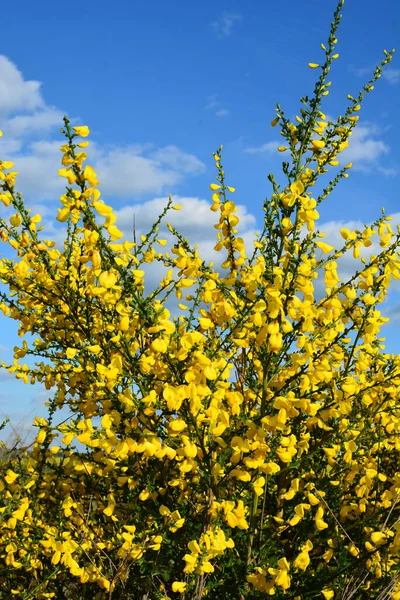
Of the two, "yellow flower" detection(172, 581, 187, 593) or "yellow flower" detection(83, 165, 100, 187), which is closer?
"yellow flower" detection(83, 165, 100, 187)

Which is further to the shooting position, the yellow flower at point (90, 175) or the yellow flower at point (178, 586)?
the yellow flower at point (178, 586)

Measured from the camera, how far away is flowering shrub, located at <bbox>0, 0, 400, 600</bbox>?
252cm

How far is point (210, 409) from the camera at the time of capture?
244 centimetres

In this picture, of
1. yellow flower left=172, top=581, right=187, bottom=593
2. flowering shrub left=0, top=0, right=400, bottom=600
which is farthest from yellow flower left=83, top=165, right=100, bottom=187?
yellow flower left=172, top=581, right=187, bottom=593

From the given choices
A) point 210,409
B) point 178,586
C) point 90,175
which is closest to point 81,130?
point 90,175

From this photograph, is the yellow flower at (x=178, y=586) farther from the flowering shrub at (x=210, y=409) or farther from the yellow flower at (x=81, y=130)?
the yellow flower at (x=81, y=130)

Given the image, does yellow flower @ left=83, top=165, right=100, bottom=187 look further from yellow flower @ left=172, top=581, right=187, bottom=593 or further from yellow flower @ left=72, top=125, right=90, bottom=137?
yellow flower @ left=172, top=581, right=187, bottom=593

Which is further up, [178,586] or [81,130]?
[81,130]

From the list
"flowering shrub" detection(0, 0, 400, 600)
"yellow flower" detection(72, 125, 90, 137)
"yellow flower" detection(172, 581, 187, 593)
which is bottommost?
"yellow flower" detection(172, 581, 187, 593)

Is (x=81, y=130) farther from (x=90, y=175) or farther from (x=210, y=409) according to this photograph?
(x=210, y=409)

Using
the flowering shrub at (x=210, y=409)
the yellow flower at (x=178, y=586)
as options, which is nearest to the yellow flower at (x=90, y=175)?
the flowering shrub at (x=210, y=409)

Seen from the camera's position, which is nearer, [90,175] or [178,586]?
[90,175]

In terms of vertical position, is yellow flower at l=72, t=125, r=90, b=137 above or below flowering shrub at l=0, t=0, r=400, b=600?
above

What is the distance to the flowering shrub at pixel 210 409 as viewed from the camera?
2.52 meters
